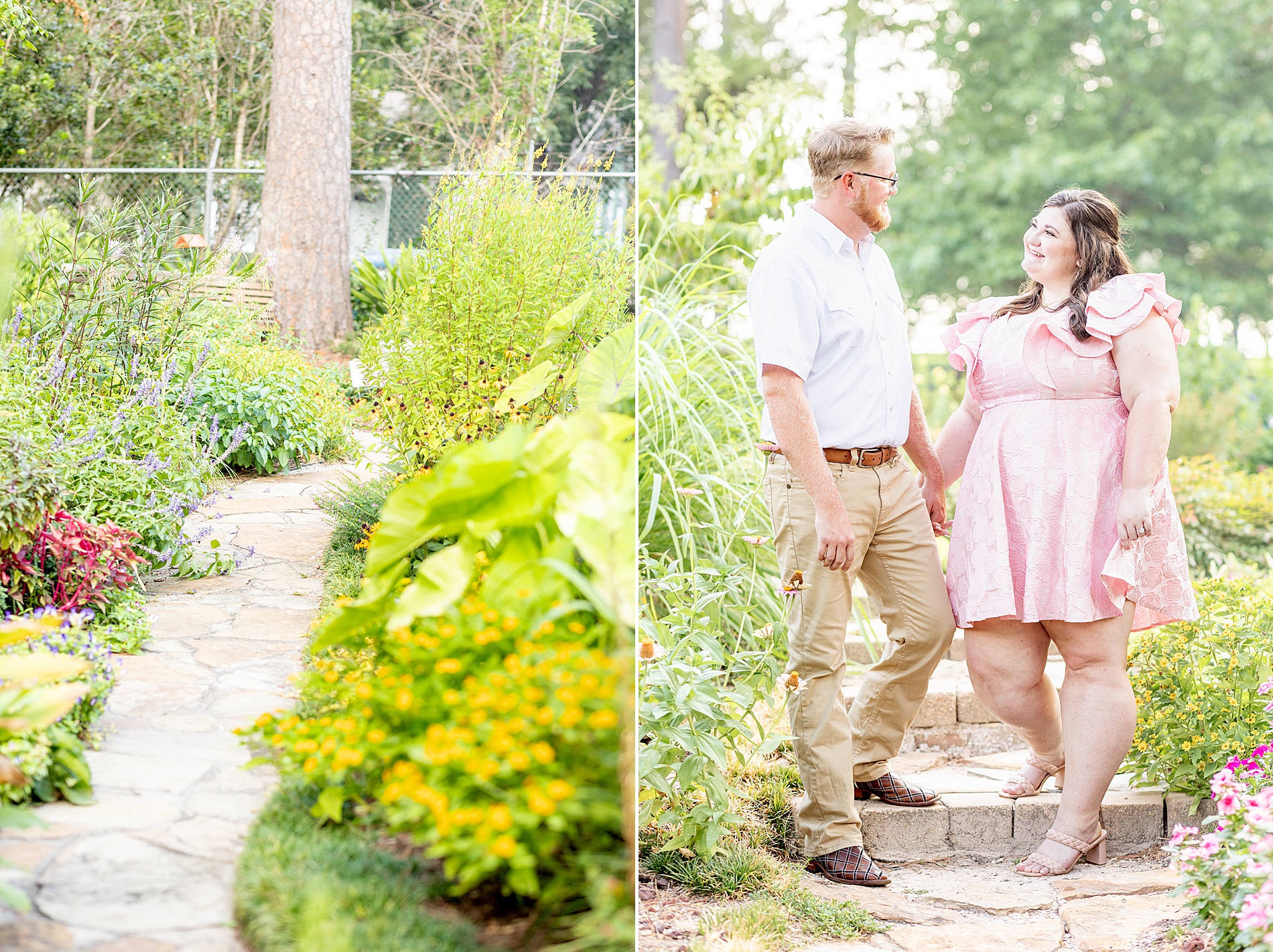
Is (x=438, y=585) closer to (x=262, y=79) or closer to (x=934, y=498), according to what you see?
(x=262, y=79)

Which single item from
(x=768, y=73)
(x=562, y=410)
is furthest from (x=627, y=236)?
(x=768, y=73)

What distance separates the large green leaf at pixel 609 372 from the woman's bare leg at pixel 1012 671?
53.6 inches

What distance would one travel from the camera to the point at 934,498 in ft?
9.38

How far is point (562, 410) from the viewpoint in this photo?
65.6 inches

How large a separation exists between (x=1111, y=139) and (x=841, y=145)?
10.2 metres

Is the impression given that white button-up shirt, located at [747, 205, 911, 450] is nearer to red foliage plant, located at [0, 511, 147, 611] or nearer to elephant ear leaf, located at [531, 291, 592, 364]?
elephant ear leaf, located at [531, 291, 592, 364]

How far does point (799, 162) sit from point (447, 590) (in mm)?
4690

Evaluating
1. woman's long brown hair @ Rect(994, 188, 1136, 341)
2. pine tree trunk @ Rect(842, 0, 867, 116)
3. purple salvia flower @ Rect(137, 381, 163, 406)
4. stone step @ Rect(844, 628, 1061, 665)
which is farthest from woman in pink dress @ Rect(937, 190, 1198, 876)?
pine tree trunk @ Rect(842, 0, 867, 116)

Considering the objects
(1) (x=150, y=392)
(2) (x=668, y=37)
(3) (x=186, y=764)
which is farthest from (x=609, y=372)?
(2) (x=668, y=37)

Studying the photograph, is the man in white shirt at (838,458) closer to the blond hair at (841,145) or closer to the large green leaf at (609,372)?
the blond hair at (841,145)

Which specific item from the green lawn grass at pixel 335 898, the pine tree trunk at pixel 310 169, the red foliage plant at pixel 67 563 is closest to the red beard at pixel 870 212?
the pine tree trunk at pixel 310 169

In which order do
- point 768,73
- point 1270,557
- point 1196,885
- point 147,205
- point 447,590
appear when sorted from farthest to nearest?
point 768,73 < point 1270,557 < point 147,205 < point 1196,885 < point 447,590

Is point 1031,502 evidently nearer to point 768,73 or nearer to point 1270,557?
point 1270,557

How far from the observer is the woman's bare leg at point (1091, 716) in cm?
260
